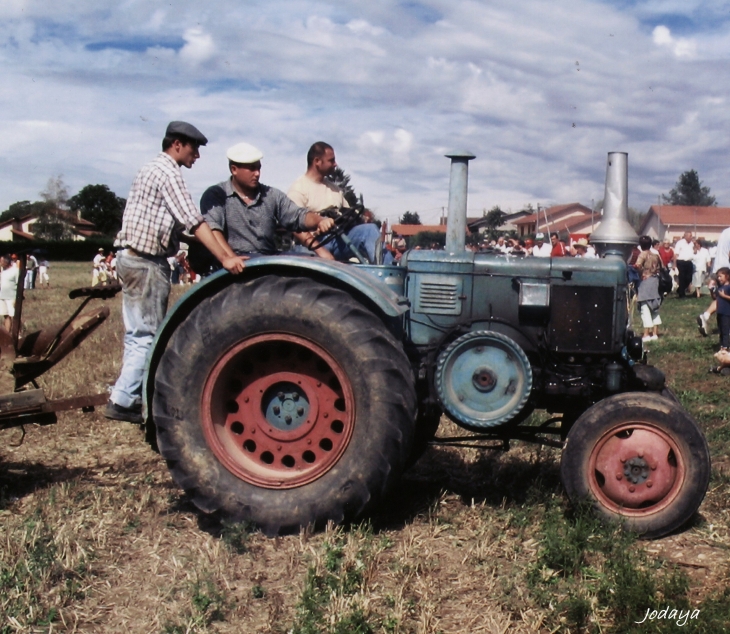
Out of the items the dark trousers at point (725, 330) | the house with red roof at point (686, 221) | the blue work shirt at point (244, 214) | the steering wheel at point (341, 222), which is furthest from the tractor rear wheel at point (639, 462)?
the house with red roof at point (686, 221)

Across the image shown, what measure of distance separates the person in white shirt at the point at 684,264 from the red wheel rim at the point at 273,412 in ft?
68.9

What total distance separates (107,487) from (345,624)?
241cm

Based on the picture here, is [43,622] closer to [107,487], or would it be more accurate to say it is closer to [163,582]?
[163,582]

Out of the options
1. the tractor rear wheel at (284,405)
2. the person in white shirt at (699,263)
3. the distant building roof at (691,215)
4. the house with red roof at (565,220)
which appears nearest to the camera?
the tractor rear wheel at (284,405)

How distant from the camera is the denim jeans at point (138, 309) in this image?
16.3 ft

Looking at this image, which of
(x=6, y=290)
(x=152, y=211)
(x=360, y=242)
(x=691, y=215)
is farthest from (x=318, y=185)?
(x=691, y=215)

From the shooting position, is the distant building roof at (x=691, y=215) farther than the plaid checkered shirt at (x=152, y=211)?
Yes

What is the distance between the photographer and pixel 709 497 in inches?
199

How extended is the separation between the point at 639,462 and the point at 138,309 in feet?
9.22

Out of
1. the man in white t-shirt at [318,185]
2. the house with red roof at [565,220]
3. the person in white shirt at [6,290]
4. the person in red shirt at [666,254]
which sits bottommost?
the person in white shirt at [6,290]

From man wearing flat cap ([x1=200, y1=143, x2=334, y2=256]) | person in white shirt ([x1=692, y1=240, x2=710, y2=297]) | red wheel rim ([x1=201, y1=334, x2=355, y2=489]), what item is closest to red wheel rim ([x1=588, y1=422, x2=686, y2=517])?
red wheel rim ([x1=201, y1=334, x2=355, y2=489])

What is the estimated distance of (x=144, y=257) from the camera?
502 centimetres

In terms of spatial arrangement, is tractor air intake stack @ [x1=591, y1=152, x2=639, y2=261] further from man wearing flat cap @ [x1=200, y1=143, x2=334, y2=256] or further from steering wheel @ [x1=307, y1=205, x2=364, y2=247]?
man wearing flat cap @ [x1=200, y1=143, x2=334, y2=256]

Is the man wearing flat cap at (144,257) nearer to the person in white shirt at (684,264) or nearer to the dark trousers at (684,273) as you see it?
the person in white shirt at (684,264)
